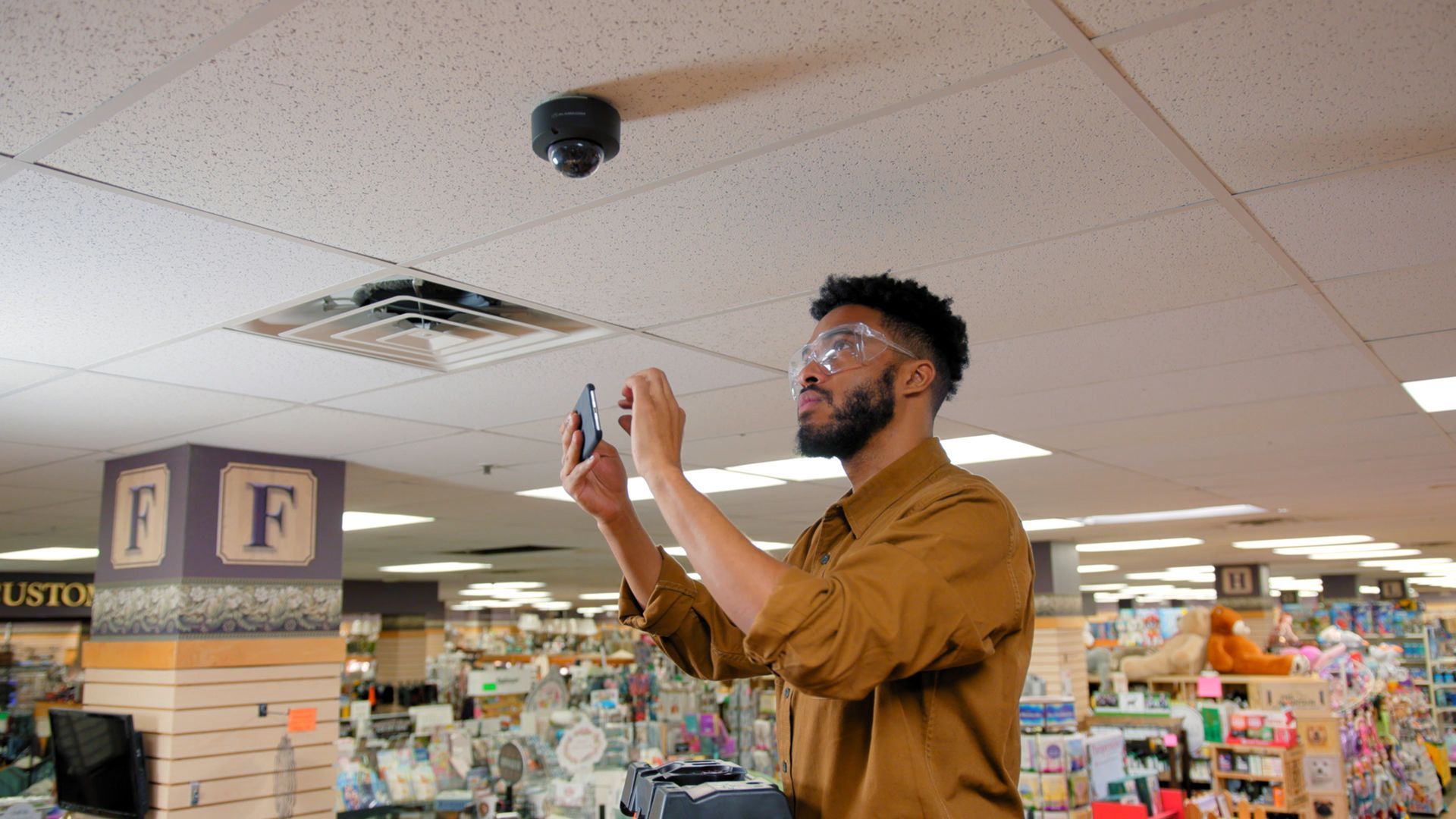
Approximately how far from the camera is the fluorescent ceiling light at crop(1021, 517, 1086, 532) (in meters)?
9.90

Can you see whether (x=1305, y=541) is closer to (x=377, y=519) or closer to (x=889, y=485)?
A: (x=377, y=519)

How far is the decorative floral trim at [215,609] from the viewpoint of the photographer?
5.45 meters

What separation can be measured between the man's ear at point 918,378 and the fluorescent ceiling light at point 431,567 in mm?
12965

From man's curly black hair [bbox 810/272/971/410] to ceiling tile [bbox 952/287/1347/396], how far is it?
6.55ft

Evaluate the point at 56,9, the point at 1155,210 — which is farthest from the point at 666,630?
the point at 1155,210

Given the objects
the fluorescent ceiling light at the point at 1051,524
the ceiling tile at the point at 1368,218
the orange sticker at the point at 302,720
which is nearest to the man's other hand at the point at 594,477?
the ceiling tile at the point at 1368,218

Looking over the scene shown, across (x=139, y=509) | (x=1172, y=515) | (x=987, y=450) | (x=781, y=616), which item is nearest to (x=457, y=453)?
(x=139, y=509)

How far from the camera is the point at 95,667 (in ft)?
19.4

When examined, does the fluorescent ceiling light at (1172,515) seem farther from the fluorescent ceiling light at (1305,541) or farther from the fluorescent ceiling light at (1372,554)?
the fluorescent ceiling light at (1372,554)

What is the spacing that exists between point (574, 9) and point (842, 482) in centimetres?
565

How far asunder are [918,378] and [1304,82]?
974 mm

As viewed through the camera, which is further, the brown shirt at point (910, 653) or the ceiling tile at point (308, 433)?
the ceiling tile at point (308, 433)

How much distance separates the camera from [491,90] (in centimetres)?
199

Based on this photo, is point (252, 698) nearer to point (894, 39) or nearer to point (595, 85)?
point (595, 85)
